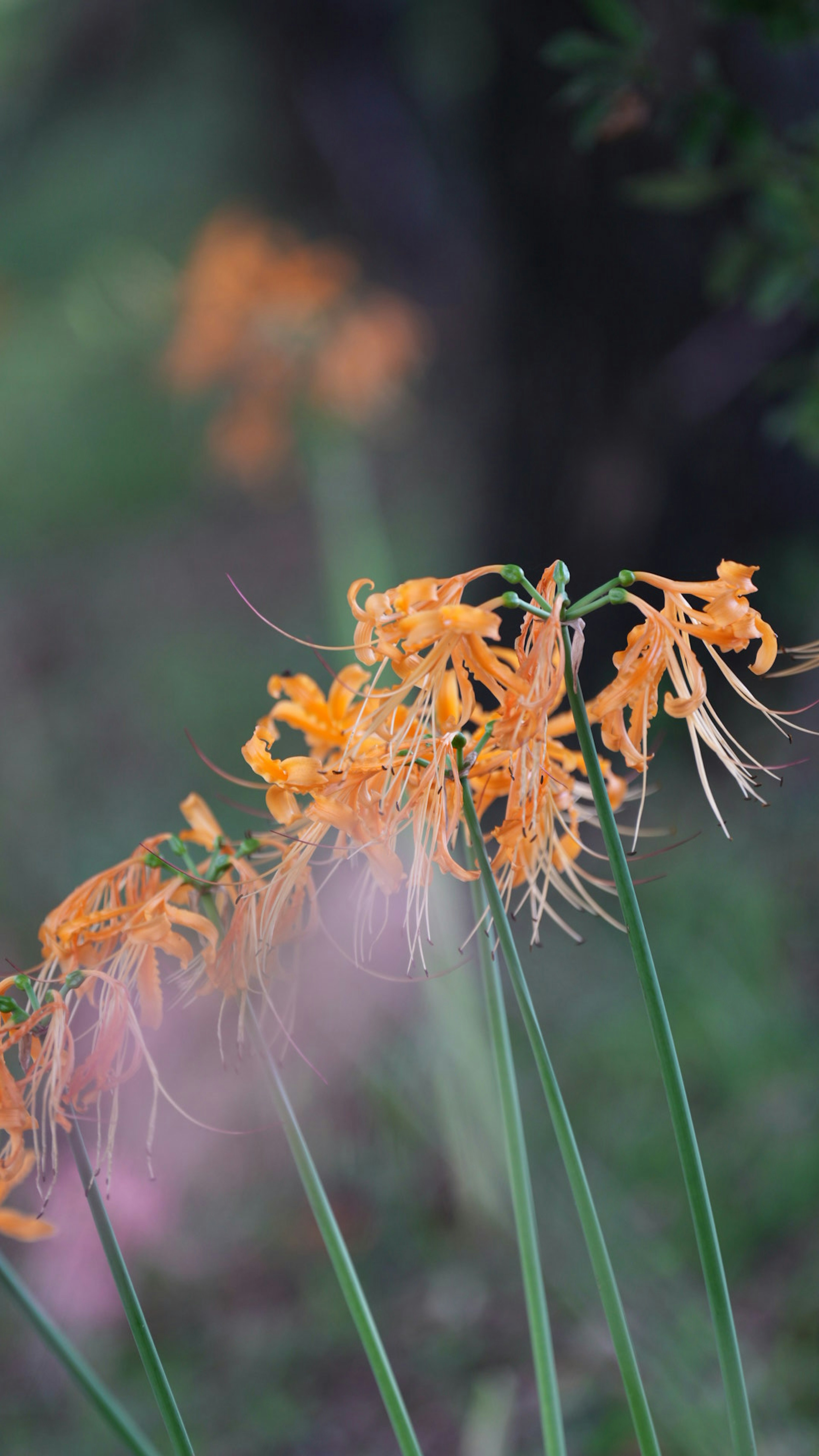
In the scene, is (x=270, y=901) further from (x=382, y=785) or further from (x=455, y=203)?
(x=455, y=203)

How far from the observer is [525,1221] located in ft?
0.96

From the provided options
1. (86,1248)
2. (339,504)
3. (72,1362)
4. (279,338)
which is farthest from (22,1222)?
(279,338)

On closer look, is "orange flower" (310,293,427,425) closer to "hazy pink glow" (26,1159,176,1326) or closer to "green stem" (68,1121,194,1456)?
"hazy pink glow" (26,1159,176,1326)

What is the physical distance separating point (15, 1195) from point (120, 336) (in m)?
1.43

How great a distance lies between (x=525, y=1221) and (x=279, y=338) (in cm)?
117

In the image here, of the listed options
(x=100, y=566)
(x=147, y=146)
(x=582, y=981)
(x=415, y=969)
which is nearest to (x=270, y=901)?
(x=415, y=969)

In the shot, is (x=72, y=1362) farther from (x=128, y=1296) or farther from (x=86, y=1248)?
(x=86, y=1248)

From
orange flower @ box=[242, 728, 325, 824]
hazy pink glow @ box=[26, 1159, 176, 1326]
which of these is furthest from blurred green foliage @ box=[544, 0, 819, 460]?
hazy pink glow @ box=[26, 1159, 176, 1326]

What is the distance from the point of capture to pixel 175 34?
1.78 m

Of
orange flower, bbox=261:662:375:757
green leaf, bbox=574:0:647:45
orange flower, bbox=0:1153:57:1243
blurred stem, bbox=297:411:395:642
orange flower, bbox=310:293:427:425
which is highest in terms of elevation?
orange flower, bbox=310:293:427:425

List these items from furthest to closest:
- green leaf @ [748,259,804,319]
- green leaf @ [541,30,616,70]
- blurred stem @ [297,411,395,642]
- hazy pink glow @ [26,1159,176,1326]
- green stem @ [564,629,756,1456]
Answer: blurred stem @ [297,411,395,642] → hazy pink glow @ [26,1159,176,1326] → green leaf @ [748,259,804,319] → green leaf @ [541,30,616,70] → green stem @ [564,629,756,1456]

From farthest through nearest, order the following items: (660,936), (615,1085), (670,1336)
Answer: (660,936) < (615,1085) < (670,1336)

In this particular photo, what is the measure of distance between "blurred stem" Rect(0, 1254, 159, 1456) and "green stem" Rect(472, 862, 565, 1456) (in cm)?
12

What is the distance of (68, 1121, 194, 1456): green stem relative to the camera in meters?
0.25
